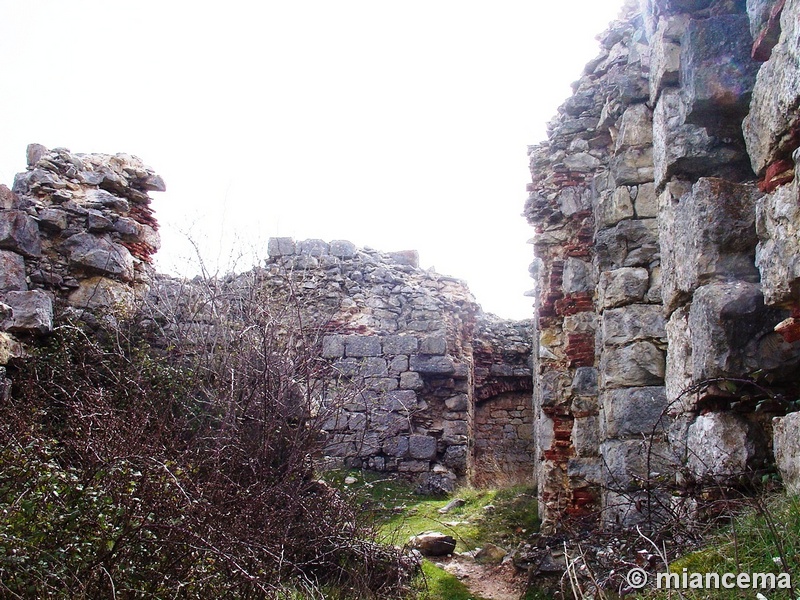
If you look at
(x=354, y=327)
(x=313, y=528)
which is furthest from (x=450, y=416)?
(x=313, y=528)

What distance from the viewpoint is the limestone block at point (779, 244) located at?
2.09 metres

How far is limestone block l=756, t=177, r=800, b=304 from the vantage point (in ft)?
6.84

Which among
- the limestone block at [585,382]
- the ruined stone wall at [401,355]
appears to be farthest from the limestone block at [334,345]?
the limestone block at [585,382]

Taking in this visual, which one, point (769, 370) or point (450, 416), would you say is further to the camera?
point (450, 416)

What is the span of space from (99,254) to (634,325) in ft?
19.0

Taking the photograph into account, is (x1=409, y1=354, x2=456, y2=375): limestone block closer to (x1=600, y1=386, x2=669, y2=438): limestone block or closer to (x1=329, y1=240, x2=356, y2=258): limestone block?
(x1=329, y1=240, x2=356, y2=258): limestone block

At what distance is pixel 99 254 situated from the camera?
758 cm

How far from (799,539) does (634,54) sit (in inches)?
153

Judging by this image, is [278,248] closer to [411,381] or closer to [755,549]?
[411,381]

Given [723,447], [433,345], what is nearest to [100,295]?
[433,345]

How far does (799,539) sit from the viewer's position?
6.09ft

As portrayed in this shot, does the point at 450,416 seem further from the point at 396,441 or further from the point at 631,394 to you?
the point at 631,394

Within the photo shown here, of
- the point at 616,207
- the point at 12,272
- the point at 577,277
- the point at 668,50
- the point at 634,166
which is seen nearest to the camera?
the point at 668,50

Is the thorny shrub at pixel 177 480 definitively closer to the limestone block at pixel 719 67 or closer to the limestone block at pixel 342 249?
the limestone block at pixel 719 67
